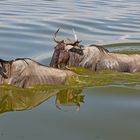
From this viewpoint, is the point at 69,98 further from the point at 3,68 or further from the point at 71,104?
the point at 3,68

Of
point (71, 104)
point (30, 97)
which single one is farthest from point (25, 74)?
point (71, 104)

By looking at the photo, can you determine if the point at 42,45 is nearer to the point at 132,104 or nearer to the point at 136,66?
the point at 136,66

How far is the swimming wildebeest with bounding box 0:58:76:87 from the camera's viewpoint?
33.7 ft

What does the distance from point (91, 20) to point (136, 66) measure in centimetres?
1135

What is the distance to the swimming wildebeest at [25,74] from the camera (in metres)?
10.3

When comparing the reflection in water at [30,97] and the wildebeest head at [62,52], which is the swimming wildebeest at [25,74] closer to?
the reflection in water at [30,97]

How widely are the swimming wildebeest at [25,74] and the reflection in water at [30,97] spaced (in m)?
0.21

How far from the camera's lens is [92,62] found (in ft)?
43.4

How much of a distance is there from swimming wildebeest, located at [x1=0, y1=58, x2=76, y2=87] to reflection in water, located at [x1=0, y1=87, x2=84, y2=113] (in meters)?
0.21

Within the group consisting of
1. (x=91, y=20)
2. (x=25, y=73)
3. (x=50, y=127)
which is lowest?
(x=50, y=127)

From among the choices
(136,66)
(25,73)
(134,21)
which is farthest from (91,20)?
(25,73)

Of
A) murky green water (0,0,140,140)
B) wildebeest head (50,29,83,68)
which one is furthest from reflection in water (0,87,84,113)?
wildebeest head (50,29,83,68)

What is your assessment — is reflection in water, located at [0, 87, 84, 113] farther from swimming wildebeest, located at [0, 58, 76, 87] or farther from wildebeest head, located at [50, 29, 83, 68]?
wildebeest head, located at [50, 29, 83, 68]

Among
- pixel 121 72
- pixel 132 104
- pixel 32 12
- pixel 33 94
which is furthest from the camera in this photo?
pixel 32 12
